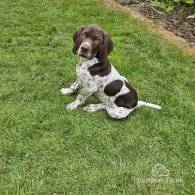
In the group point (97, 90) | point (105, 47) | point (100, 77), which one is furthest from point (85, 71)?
point (105, 47)

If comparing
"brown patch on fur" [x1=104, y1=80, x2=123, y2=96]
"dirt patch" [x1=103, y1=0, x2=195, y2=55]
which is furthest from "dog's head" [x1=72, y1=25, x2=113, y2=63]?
"dirt patch" [x1=103, y1=0, x2=195, y2=55]

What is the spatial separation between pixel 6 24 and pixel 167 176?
484 cm

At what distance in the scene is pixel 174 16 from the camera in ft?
27.1

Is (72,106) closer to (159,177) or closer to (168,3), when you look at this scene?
(159,177)

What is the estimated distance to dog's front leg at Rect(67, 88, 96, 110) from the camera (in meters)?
4.42

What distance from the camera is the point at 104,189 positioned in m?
3.67

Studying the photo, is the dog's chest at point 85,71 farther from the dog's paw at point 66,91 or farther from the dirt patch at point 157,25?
the dirt patch at point 157,25

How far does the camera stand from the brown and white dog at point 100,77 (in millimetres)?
4004

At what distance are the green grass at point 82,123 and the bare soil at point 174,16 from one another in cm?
91

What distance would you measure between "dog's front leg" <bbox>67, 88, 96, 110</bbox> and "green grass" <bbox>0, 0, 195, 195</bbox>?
0.34 feet

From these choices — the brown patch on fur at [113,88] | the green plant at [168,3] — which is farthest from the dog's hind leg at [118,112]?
the green plant at [168,3]

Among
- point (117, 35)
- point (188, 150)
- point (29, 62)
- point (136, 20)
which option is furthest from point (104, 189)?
point (136, 20)

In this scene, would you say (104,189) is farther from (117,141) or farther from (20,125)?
(20,125)

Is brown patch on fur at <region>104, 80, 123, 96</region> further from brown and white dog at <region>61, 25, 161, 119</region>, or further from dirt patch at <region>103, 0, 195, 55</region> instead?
dirt patch at <region>103, 0, 195, 55</region>
